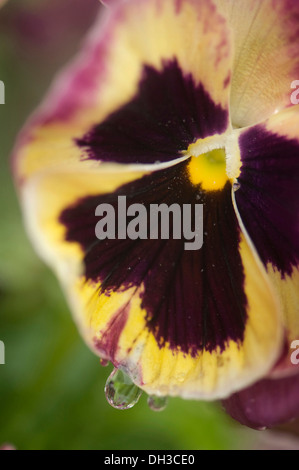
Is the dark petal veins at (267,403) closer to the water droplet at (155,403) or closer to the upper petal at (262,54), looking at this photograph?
the water droplet at (155,403)

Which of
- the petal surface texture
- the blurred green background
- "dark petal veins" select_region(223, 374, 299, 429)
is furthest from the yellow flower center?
the blurred green background

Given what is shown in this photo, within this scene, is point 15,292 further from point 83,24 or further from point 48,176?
point 48,176

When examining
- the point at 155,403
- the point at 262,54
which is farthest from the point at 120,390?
the point at 262,54

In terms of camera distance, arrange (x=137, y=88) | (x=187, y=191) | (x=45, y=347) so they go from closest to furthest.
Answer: (x=137, y=88)
(x=187, y=191)
(x=45, y=347)

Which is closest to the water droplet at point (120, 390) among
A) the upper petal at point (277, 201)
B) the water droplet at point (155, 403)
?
the water droplet at point (155, 403)

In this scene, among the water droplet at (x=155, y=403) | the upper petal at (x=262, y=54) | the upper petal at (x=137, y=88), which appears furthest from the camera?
the water droplet at (x=155, y=403)

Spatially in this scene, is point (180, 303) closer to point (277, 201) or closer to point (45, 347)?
point (277, 201)

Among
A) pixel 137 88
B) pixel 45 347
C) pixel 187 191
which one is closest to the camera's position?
pixel 137 88

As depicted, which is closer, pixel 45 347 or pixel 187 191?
pixel 187 191
